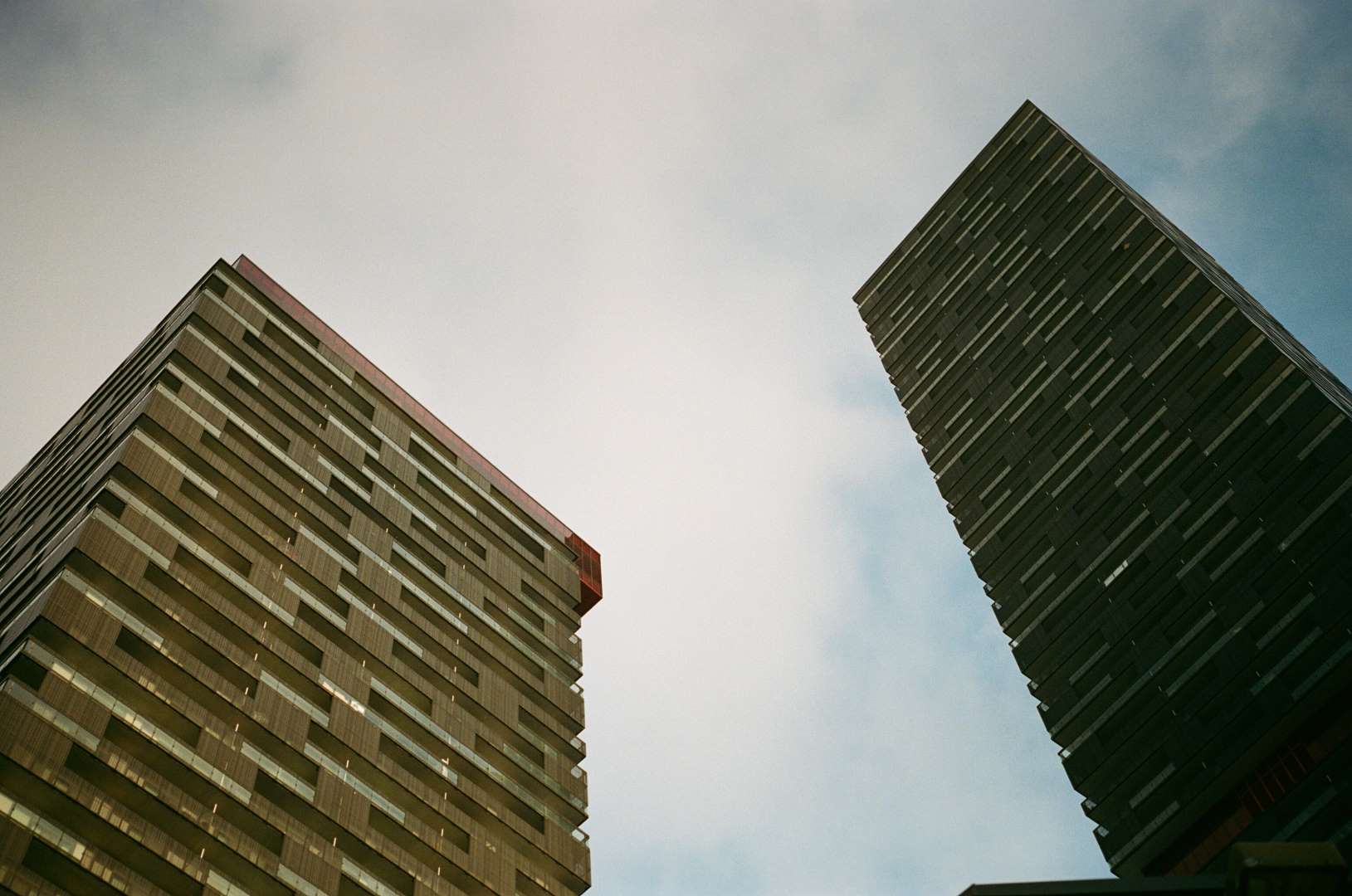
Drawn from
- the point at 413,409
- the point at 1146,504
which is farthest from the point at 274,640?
the point at 1146,504

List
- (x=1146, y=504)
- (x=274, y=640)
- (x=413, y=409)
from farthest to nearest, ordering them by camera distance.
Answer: (x=413, y=409) → (x=1146, y=504) → (x=274, y=640)

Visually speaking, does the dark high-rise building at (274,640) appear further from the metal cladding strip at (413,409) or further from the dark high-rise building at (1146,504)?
the dark high-rise building at (1146,504)

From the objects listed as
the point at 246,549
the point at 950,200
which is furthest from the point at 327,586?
the point at 950,200

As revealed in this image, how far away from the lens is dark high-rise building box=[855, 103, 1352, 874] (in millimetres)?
59750

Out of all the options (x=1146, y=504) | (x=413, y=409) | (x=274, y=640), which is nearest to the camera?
(x=274, y=640)

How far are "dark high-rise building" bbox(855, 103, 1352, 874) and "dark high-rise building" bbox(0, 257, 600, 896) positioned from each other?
27245 millimetres

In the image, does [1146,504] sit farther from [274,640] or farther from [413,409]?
[274,640]

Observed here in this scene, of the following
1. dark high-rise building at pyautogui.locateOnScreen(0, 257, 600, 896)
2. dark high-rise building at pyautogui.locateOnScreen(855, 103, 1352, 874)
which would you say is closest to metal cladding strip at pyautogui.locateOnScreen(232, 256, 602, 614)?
dark high-rise building at pyautogui.locateOnScreen(0, 257, 600, 896)

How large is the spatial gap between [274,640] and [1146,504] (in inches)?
1849

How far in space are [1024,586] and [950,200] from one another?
4435cm

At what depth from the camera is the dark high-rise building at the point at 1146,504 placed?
59.8 m

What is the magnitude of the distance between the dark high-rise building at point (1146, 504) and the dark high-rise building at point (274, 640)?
27245mm

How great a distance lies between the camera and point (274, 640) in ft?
190

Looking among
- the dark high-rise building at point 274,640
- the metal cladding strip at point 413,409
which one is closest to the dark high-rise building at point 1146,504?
the metal cladding strip at point 413,409
